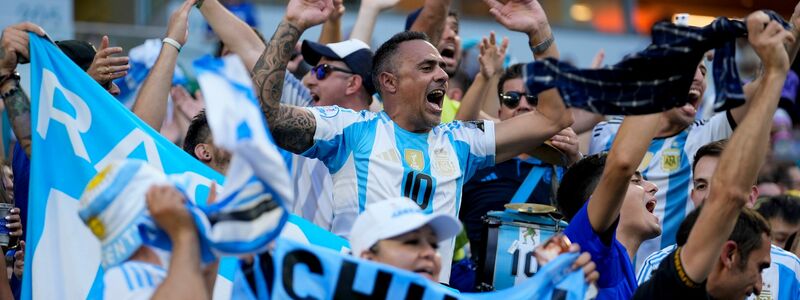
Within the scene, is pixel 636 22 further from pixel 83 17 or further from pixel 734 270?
pixel 734 270

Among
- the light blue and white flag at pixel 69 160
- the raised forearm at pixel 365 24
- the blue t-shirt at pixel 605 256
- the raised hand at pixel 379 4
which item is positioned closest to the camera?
the blue t-shirt at pixel 605 256

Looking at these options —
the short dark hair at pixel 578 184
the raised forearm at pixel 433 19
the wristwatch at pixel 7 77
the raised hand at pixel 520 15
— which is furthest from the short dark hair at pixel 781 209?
the wristwatch at pixel 7 77

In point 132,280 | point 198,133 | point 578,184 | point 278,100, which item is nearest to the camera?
point 132,280

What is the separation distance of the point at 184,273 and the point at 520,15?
3084 millimetres

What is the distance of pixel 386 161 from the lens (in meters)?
5.76

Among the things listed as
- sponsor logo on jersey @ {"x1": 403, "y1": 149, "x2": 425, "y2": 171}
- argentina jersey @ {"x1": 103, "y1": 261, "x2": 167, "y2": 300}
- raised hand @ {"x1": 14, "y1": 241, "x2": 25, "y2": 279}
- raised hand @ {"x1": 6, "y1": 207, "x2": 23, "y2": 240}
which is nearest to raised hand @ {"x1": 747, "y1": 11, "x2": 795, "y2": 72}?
sponsor logo on jersey @ {"x1": 403, "y1": 149, "x2": 425, "y2": 171}

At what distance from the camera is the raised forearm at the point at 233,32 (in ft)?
22.7

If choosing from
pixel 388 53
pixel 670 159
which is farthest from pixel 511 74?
pixel 388 53

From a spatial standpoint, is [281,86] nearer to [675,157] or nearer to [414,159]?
[414,159]

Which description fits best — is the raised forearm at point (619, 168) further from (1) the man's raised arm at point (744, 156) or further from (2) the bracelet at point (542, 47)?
(2) the bracelet at point (542, 47)

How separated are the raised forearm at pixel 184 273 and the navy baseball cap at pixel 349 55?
346cm

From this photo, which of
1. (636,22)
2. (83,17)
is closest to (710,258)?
(83,17)

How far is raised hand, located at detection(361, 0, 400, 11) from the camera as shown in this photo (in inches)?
327

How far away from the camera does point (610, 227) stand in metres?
5.06
